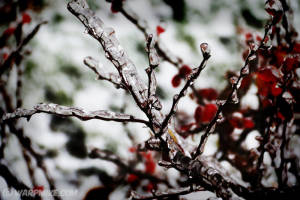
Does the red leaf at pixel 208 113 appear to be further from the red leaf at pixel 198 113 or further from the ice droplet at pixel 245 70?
the ice droplet at pixel 245 70

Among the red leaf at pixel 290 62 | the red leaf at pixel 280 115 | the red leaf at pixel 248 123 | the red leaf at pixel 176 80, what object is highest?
the red leaf at pixel 176 80

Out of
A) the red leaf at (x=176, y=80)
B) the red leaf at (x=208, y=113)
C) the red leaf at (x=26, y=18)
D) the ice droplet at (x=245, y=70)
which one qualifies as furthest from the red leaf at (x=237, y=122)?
the red leaf at (x=26, y=18)

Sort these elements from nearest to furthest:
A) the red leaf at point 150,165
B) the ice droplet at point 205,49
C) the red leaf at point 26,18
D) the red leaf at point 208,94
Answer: the ice droplet at point 205,49, the red leaf at point 208,94, the red leaf at point 150,165, the red leaf at point 26,18

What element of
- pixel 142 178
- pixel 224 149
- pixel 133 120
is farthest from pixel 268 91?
pixel 142 178

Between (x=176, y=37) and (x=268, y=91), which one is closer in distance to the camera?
(x=268, y=91)

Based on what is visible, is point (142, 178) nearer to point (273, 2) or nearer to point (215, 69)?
point (215, 69)

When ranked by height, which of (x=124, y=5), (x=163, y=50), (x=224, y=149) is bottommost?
(x=224, y=149)
